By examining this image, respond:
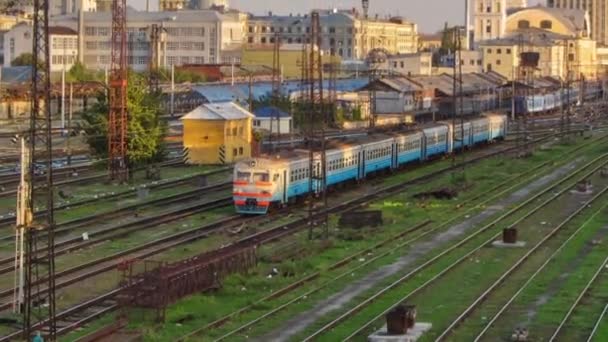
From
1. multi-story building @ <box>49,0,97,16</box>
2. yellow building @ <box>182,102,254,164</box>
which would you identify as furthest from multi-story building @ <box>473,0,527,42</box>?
yellow building @ <box>182,102,254,164</box>

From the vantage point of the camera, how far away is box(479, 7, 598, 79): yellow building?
16012 centimetres

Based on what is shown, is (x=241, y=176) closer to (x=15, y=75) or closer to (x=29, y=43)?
(x=15, y=75)

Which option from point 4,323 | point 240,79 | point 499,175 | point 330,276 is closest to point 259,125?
point 499,175

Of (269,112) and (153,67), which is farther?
(153,67)

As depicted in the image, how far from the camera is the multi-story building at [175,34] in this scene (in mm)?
141500

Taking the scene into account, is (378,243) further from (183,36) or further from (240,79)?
(183,36)

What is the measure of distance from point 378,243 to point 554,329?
1107cm

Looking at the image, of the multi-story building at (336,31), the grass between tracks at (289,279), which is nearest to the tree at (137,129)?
the grass between tracks at (289,279)

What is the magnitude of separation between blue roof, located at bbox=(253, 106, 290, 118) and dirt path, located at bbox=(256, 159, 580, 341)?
101ft

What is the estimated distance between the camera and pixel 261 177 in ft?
127

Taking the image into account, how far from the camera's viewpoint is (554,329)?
2314 centimetres

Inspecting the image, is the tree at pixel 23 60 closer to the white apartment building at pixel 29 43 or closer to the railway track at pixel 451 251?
the white apartment building at pixel 29 43

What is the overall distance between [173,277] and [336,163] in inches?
800

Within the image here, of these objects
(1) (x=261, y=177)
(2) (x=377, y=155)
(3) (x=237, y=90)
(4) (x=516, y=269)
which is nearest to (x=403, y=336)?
(4) (x=516, y=269)
